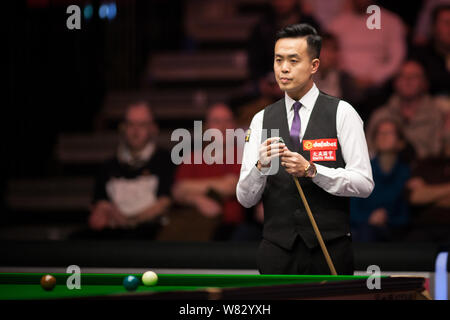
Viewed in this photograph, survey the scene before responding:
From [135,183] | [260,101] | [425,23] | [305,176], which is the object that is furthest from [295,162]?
[425,23]

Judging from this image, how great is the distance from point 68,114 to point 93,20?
1047mm

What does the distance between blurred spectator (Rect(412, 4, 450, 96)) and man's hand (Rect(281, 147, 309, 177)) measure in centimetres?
328

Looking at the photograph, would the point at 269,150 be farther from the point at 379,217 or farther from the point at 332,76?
the point at 332,76

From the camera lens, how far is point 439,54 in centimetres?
562

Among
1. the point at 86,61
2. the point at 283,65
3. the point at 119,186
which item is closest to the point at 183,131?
the point at 119,186

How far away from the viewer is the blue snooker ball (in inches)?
100.0

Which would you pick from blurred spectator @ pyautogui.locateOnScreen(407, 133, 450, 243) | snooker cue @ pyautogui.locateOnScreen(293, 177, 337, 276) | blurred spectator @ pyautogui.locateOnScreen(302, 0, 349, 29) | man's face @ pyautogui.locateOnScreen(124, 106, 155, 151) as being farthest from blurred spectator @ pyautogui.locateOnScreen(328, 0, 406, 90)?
snooker cue @ pyautogui.locateOnScreen(293, 177, 337, 276)

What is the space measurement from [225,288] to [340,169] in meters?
0.65

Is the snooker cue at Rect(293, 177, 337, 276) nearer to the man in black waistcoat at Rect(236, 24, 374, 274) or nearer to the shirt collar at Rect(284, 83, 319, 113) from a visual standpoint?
the man in black waistcoat at Rect(236, 24, 374, 274)

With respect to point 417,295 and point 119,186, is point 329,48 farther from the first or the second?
point 417,295

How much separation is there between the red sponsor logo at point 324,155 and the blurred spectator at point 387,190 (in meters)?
2.13

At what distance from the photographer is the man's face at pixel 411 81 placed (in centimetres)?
530

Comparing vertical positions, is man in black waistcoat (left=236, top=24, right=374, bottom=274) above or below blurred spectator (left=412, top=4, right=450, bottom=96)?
below

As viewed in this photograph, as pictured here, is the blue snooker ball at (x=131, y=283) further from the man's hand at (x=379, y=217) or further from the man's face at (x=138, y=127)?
the man's face at (x=138, y=127)
